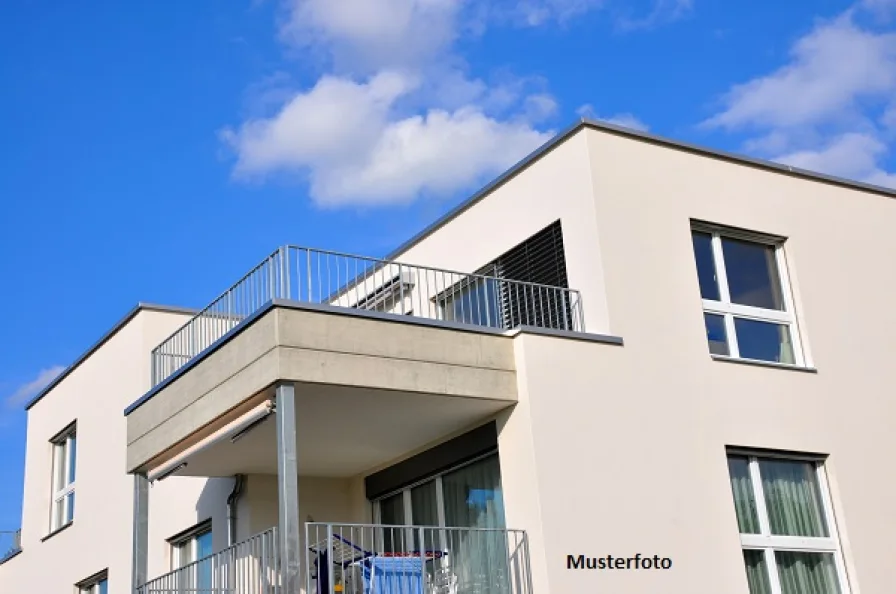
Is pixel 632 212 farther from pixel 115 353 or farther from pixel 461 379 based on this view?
pixel 115 353

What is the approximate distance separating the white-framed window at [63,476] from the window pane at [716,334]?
10.2 metres

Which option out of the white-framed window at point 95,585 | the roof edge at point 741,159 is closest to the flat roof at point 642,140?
the roof edge at point 741,159

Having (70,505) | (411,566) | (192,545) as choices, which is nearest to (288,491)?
(411,566)

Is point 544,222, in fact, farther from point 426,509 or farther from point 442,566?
point 442,566

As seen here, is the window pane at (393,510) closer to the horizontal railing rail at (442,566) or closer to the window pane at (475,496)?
the window pane at (475,496)

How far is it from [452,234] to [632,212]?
9.99ft

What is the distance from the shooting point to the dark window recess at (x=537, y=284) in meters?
12.6

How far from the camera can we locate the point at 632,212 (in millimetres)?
12766

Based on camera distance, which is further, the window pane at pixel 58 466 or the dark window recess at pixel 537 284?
the window pane at pixel 58 466

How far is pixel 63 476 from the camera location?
19.1m

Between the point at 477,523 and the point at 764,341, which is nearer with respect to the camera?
the point at 477,523

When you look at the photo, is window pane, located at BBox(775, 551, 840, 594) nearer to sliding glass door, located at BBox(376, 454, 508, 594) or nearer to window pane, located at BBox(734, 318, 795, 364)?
window pane, located at BBox(734, 318, 795, 364)

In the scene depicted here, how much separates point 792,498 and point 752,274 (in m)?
2.55

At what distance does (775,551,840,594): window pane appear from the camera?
486 inches
